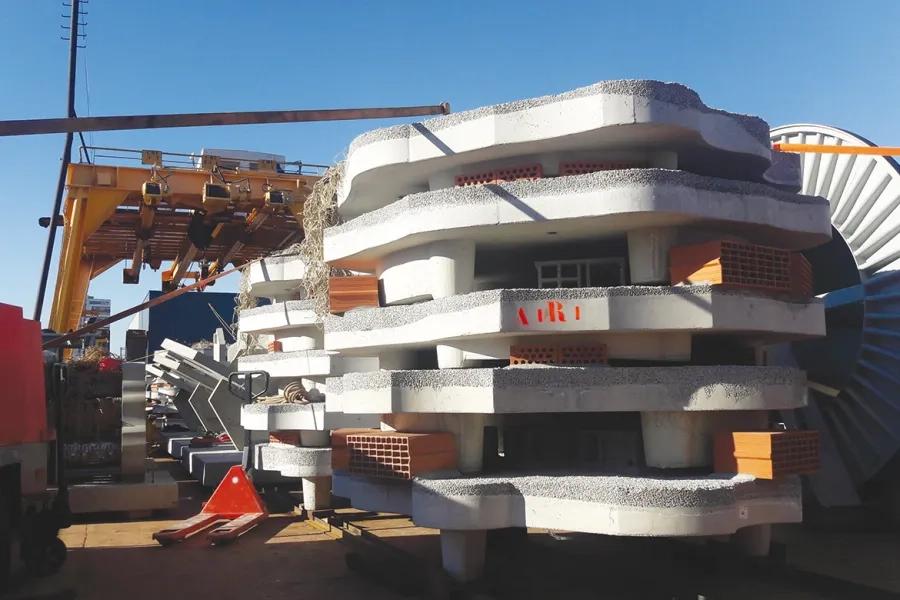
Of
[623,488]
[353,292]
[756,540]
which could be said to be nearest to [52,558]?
[353,292]

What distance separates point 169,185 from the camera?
20844mm

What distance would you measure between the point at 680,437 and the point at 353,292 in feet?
16.2

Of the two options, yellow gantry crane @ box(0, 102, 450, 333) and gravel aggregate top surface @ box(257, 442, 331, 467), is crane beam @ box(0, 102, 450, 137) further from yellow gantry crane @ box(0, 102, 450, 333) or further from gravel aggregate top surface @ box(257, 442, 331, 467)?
yellow gantry crane @ box(0, 102, 450, 333)

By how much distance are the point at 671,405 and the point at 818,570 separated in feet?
13.0

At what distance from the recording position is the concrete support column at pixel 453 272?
34.9 feet

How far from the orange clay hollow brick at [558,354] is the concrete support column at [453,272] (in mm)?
872

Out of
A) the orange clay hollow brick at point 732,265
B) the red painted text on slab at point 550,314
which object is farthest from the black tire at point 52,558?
the orange clay hollow brick at point 732,265

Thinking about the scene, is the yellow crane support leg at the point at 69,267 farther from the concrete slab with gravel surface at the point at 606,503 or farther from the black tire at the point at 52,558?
the concrete slab with gravel surface at the point at 606,503

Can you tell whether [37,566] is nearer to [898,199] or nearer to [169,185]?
[169,185]

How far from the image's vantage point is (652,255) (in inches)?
397

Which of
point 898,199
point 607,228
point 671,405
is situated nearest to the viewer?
point 671,405

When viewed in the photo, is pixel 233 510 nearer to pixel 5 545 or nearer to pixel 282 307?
pixel 282 307

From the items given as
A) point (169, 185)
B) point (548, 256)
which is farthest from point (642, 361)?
point (169, 185)

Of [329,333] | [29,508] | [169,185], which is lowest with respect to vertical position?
[29,508]
